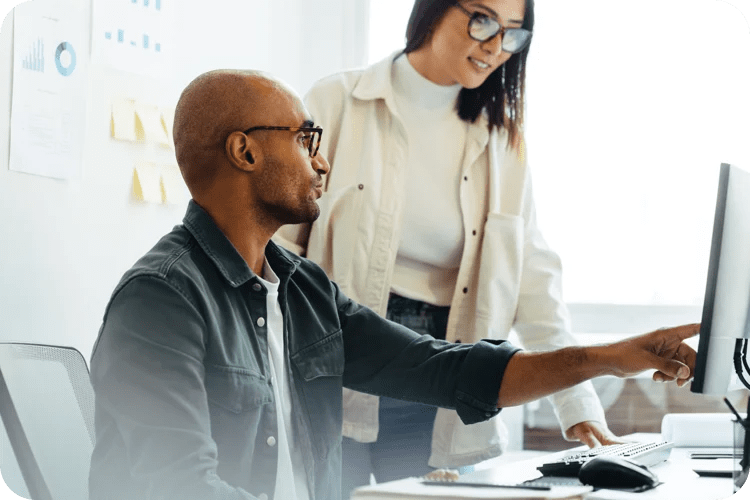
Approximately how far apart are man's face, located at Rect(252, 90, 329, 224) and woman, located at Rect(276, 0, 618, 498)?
49 centimetres

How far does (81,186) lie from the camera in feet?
5.57

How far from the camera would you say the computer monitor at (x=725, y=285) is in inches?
39.5

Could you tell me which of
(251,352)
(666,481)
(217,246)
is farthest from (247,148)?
(666,481)

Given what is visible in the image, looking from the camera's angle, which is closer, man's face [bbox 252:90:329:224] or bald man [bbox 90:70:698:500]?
bald man [bbox 90:70:698:500]

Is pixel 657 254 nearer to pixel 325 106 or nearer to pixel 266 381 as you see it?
pixel 325 106

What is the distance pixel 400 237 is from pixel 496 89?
0.36 metres

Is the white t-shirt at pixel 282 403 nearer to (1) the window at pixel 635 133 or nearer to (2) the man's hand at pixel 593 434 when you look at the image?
(2) the man's hand at pixel 593 434

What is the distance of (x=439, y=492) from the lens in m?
0.81

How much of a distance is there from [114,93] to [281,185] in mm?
741

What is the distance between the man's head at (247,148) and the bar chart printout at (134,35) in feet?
2.07

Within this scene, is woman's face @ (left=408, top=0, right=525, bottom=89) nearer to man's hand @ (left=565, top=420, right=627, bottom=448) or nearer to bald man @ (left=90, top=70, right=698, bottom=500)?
bald man @ (left=90, top=70, right=698, bottom=500)

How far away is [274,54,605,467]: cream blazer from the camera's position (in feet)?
5.66

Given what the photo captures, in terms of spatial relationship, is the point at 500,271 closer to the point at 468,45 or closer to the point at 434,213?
the point at 434,213

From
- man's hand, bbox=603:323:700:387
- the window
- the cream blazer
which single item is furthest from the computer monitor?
the window
